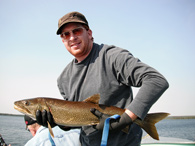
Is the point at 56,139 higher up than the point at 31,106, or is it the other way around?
the point at 31,106

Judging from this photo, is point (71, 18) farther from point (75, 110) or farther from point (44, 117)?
point (44, 117)

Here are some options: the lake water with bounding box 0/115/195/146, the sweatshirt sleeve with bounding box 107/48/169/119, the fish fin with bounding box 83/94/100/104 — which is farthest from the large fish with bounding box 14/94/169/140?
the lake water with bounding box 0/115/195/146

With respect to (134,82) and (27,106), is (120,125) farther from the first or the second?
(27,106)

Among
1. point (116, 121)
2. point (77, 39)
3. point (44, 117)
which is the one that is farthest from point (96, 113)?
point (77, 39)

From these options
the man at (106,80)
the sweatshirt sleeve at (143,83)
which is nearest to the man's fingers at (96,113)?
the man at (106,80)

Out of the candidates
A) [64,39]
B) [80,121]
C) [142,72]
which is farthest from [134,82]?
[64,39]

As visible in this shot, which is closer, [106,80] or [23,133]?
[106,80]

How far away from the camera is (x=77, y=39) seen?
325cm

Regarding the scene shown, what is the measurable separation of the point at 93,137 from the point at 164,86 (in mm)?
1504

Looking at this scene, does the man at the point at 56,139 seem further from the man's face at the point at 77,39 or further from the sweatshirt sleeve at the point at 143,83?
the sweatshirt sleeve at the point at 143,83

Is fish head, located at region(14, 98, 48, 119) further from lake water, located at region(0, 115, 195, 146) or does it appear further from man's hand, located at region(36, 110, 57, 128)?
lake water, located at region(0, 115, 195, 146)

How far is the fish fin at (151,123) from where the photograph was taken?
265 centimetres

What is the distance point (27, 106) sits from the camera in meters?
3.27

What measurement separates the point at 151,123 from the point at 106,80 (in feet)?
3.24
